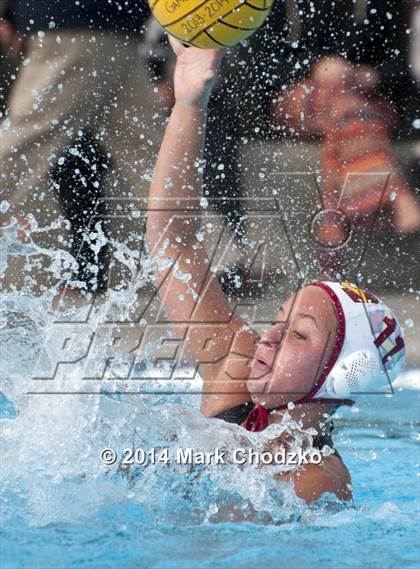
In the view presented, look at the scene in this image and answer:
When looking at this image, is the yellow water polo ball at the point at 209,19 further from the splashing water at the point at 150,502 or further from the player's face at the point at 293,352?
the player's face at the point at 293,352

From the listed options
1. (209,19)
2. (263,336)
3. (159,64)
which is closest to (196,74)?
(209,19)

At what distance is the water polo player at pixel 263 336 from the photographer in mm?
2910

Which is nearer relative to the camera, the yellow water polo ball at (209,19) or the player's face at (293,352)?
the player's face at (293,352)

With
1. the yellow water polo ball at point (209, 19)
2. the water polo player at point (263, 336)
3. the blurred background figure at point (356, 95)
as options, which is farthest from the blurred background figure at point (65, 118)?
the water polo player at point (263, 336)

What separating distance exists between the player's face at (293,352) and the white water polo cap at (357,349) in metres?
0.03

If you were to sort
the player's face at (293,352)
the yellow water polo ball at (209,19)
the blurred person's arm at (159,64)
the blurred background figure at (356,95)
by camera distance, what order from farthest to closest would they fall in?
the blurred person's arm at (159,64), the blurred background figure at (356,95), the yellow water polo ball at (209,19), the player's face at (293,352)

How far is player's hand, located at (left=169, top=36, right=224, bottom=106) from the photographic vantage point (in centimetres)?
303

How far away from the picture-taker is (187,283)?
10.6ft

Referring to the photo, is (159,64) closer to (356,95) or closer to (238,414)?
(356,95)

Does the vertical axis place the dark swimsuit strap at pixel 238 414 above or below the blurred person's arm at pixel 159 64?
below

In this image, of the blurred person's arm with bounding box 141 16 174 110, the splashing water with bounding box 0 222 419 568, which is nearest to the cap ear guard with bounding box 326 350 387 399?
the splashing water with bounding box 0 222 419 568

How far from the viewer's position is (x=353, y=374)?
115 inches

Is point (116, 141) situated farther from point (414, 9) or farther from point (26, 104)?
point (414, 9)

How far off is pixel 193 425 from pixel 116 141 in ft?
10.6
